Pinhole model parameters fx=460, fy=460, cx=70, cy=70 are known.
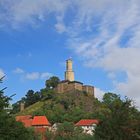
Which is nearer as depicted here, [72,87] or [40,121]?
[40,121]

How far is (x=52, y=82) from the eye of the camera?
186m

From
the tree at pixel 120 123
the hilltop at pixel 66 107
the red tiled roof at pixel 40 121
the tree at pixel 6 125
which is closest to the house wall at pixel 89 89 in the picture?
the hilltop at pixel 66 107

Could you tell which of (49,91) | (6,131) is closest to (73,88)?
(49,91)

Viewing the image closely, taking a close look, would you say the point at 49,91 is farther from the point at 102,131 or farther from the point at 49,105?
the point at 102,131

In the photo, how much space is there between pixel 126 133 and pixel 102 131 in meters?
4.56

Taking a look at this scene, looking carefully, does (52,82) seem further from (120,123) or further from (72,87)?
(120,123)

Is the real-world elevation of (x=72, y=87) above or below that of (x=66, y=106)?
above

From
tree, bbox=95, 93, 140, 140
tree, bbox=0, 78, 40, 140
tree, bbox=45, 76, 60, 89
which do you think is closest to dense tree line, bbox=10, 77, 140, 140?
tree, bbox=45, 76, 60, 89

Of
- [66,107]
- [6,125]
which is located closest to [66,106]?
[66,107]

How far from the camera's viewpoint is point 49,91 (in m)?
176

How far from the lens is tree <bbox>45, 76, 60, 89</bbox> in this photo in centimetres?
18488

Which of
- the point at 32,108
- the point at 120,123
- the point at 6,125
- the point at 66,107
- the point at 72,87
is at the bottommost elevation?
the point at 6,125

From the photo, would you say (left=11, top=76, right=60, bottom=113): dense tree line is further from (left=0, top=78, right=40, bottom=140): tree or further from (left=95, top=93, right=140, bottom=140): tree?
(left=0, top=78, right=40, bottom=140): tree

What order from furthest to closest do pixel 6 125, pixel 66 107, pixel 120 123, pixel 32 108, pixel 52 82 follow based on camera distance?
pixel 52 82 → pixel 32 108 → pixel 66 107 → pixel 120 123 → pixel 6 125
